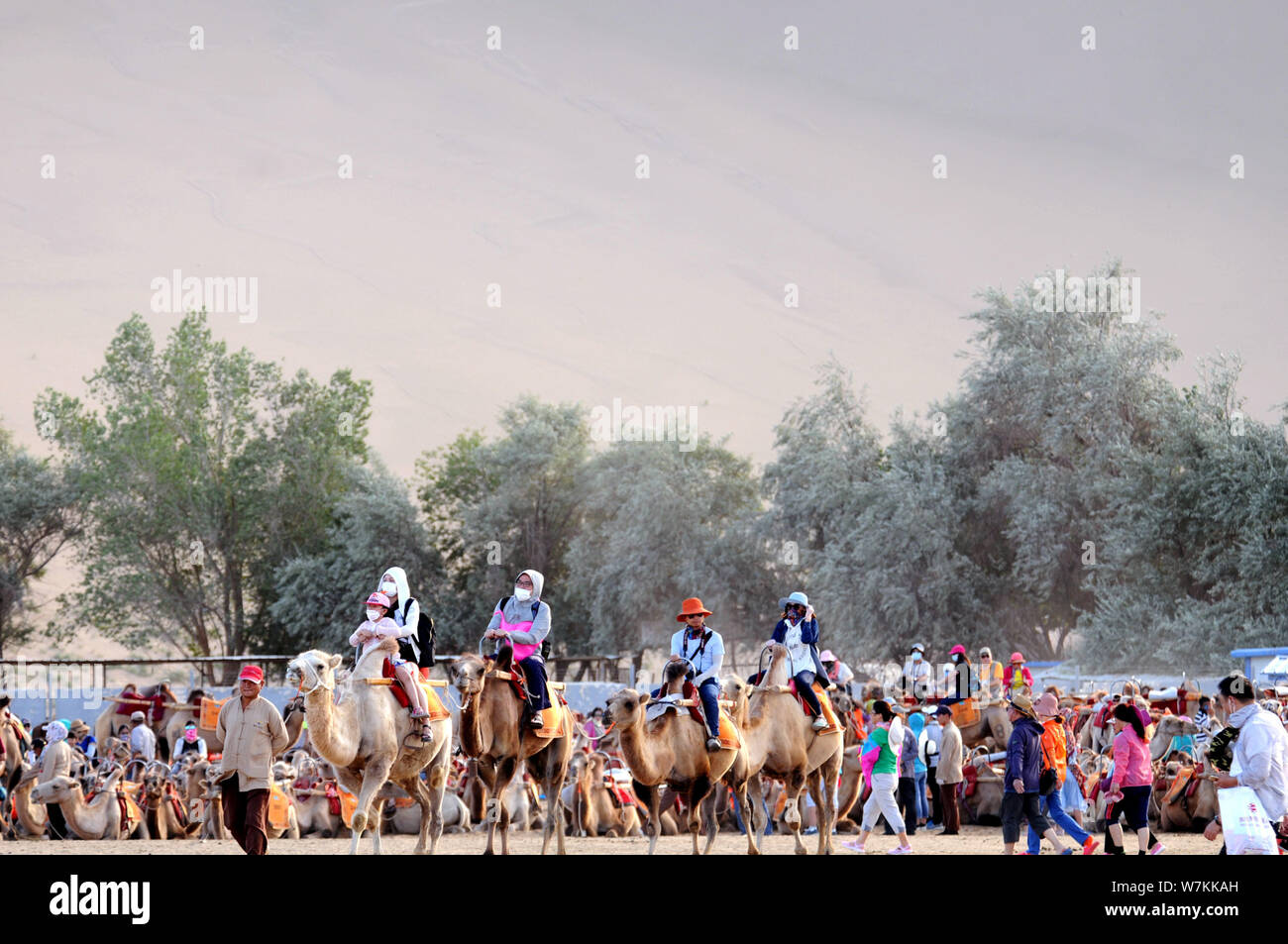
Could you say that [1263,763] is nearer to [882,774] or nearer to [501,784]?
[501,784]

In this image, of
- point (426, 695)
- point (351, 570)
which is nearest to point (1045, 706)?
point (426, 695)

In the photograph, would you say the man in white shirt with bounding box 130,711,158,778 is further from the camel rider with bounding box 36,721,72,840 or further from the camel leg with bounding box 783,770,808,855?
the camel leg with bounding box 783,770,808,855

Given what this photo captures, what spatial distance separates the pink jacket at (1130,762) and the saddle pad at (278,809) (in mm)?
12625

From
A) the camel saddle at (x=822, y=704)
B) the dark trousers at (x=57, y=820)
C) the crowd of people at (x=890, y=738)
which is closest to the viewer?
the crowd of people at (x=890, y=738)

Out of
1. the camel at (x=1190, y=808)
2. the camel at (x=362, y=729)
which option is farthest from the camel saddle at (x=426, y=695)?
the camel at (x=1190, y=808)

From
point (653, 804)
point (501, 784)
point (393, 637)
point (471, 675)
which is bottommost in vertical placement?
point (653, 804)

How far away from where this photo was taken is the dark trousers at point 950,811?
23.9m

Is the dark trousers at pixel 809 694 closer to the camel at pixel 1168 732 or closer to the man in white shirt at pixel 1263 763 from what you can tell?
the man in white shirt at pixel 1263 763

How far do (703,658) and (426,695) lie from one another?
10.5ft

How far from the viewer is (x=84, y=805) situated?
76.7 feet

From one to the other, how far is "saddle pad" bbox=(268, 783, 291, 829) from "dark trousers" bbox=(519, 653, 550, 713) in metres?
7.60

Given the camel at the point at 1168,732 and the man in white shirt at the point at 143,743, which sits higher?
the camel at the point at 1168,732

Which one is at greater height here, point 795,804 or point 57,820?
point 795,804
